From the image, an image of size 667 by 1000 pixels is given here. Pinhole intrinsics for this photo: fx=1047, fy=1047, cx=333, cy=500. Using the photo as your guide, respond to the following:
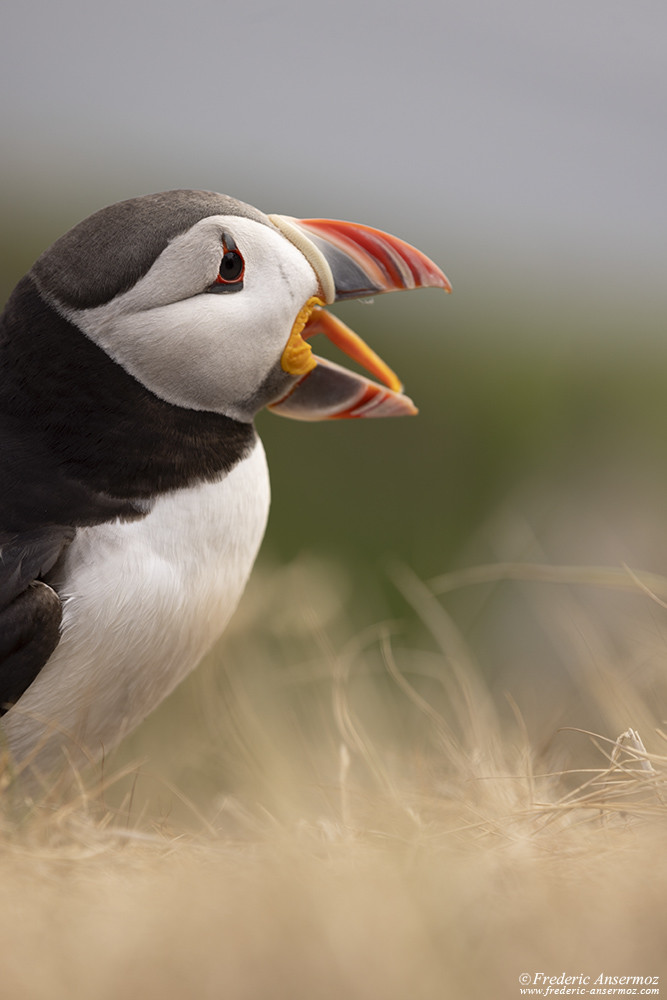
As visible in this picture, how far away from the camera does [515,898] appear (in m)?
1.19

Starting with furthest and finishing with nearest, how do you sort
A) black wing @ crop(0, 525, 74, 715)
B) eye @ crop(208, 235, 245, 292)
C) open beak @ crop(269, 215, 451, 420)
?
1. open beak @ crop(269, 215, 451, 420)
2. eye @ crop(208, 235, 245, 292)
3. black wing @ crop(0, 525, 74, 715)

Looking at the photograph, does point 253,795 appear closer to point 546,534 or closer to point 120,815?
point 120,815

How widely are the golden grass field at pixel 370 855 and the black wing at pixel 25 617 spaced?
0.23m

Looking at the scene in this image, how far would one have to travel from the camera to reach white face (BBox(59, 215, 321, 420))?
2.10 metres

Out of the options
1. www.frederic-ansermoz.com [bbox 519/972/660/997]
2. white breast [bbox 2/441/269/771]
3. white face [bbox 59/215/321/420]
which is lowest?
white breast [bbox 2/441/269/771]

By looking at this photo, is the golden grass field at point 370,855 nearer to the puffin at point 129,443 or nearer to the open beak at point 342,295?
the puffin at point 129,443

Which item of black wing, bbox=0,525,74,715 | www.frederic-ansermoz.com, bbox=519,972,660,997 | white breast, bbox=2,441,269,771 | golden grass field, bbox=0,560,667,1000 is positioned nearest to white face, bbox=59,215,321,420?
white breast, bbox=2,441,269,771

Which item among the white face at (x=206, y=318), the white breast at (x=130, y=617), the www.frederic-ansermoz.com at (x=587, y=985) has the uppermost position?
the white face at (x=206, y=318)

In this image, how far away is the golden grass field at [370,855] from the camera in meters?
1.11

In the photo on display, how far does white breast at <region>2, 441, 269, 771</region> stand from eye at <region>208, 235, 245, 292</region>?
404mm

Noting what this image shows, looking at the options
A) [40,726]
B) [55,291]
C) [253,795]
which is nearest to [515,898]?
[253,795]

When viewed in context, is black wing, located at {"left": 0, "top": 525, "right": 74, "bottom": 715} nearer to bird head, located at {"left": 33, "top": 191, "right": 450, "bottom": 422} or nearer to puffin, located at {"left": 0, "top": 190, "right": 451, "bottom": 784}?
puffin, located at {"left": 0, "top": 190, "right": 451, "bottom": 784}

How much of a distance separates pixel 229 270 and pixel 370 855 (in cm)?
126

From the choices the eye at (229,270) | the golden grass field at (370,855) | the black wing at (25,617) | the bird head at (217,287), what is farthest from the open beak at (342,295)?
the black wing at (25,617)
